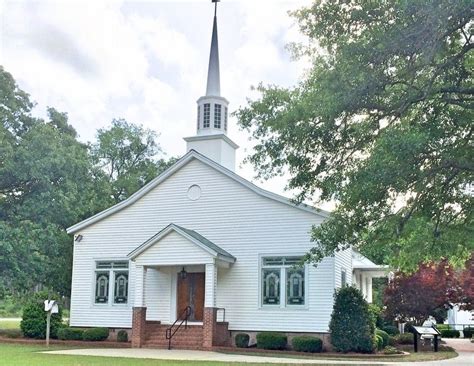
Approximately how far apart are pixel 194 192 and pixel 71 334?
7324 millimetres

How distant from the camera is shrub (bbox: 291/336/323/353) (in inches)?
794

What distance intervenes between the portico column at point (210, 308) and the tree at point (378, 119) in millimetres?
6450

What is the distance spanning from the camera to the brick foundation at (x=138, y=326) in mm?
21800

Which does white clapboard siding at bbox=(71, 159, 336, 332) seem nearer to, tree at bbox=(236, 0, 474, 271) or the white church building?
the white church building

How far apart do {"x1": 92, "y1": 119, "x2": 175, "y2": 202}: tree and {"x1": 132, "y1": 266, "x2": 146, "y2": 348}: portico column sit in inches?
953

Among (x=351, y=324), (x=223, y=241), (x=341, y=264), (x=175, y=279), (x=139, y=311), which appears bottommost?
(x=351, y=324)

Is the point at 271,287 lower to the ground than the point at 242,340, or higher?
higher

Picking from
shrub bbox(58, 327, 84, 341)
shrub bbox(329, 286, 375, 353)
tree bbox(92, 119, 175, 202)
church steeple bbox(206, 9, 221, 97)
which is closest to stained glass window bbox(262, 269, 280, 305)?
shrub bbox(329, 286, 375, 353)

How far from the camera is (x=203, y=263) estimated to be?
2141 centimetres

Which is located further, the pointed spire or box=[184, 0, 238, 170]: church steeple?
the pointed spire

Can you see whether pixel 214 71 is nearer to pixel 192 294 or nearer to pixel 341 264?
pixel 192 294

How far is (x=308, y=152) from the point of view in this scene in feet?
47.9

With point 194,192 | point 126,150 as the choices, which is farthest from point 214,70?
point 126,150

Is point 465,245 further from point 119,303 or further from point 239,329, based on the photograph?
point 119,303
